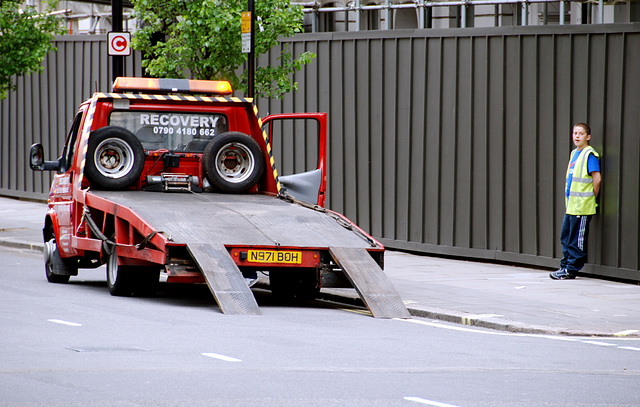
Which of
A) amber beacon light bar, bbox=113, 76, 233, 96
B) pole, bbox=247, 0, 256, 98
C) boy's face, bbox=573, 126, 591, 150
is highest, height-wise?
pole, bbox=247, 0, 256, 98

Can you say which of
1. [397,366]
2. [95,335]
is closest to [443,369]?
[397,366]

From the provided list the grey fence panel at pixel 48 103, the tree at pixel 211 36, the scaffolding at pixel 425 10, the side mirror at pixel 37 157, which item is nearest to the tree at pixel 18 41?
the grey fence panel at pixel 48 103

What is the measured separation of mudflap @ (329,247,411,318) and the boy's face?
14.0 ft

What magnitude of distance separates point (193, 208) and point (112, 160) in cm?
147

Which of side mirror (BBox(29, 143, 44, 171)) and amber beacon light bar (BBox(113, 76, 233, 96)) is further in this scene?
side mirror (BBox(29, 143, 44, 171))

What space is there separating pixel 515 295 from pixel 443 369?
209 inches

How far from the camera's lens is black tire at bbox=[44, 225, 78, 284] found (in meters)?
14.4

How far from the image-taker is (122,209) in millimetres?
12570

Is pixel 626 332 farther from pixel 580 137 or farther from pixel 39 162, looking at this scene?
pixel 39 162

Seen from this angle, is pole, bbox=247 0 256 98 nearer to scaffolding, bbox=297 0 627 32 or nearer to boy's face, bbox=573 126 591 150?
scaffolding, bbox=297 0 627 32

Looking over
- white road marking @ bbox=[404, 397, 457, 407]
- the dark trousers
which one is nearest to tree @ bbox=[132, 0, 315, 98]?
the dark trousers

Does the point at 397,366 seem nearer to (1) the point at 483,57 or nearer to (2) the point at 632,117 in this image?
(2) the point at 632,117

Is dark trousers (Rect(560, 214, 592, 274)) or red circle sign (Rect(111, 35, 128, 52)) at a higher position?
red circle sign (Rect(111, 35, 128, 52))

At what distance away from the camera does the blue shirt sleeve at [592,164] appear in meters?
15.3
